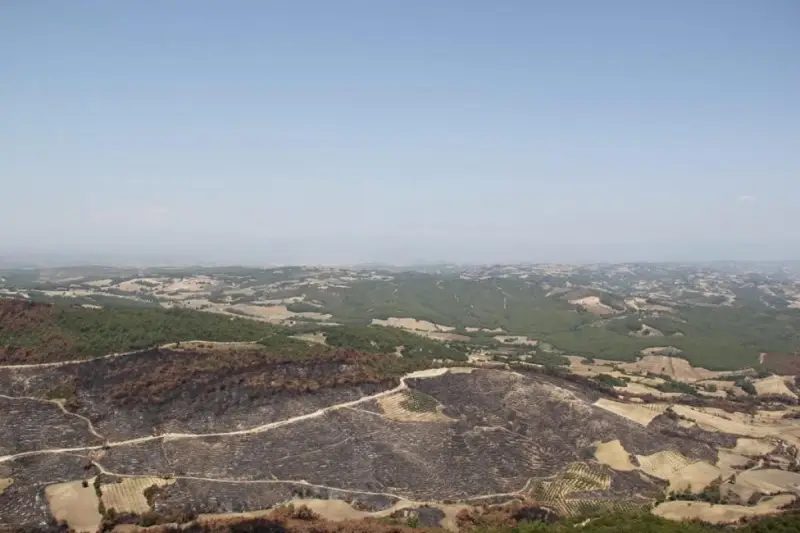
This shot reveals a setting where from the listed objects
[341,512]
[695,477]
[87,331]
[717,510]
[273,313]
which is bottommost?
[695,477]

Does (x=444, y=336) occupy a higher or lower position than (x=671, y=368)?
higher

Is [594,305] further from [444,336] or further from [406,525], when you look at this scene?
[406,525]

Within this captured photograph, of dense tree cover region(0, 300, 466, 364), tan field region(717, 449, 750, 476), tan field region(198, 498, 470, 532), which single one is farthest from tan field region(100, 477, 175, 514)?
tan field region(717, 449, 750, 476)

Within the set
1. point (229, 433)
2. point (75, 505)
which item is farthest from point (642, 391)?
point (75, 505)

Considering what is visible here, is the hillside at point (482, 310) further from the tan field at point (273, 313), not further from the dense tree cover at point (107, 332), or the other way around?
the dense tree cover at point (107, 332)

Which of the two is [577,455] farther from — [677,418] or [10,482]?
[10,482]

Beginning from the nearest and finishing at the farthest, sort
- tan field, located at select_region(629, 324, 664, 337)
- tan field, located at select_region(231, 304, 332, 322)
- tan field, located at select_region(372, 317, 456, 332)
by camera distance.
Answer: tan field, located at select_region(629, 324, 664, 337), tan field, located at select_region(231, 304, 332, 322), tan field, located at select_region(372, 317, 456, 332)

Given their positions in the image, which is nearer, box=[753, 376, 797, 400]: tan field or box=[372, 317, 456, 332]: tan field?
box=[753, 376, 797, 400]: tan field

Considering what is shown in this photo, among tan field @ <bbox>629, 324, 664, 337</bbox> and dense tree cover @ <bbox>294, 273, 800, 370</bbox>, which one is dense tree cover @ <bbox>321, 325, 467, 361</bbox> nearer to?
dense tree cover @ <bbox>294, 273, 800, 370</bbox>
